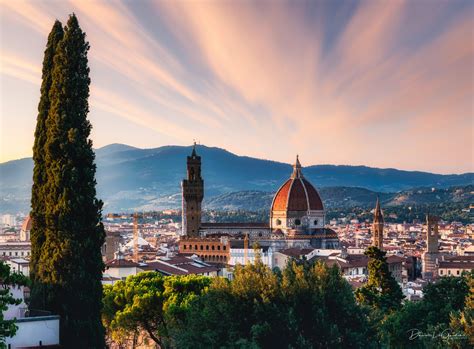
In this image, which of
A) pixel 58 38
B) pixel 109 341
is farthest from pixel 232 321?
pixel 109 341

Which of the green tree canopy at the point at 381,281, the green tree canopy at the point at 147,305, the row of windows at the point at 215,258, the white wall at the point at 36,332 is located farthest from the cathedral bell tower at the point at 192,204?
the white wall at the point at 36,332

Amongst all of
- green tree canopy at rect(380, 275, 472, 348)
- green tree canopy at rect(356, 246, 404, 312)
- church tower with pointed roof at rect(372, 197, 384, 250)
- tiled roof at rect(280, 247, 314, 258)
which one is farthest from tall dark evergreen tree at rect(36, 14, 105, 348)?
Answer: church tower with pointed roof at rect(372, 197, 384, 250)

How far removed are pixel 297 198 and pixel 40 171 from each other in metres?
59.9

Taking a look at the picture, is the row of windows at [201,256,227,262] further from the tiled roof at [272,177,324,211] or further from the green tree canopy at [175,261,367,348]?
the green tree canopy at [175,261,367,348]

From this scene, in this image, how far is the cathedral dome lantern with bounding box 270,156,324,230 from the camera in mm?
76375

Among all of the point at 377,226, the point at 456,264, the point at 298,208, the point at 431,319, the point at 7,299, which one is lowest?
the point at 456,264

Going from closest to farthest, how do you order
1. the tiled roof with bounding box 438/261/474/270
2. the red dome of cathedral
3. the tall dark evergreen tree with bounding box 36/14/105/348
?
the tall dark evergreen tree with bounding box 36/14/105/348 → the tiled roof with bounding box 438/261/474/270 → the red dome of cathedral

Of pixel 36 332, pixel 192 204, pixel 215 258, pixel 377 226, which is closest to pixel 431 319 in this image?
pixel 36 332

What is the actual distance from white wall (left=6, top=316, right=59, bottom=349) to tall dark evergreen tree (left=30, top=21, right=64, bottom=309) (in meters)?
0.59

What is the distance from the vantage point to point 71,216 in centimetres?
1728

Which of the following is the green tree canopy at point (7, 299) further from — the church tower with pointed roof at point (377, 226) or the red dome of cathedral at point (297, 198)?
the church tower with pointed roof at point (377, 226)

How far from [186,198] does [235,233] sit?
5876 millimetres

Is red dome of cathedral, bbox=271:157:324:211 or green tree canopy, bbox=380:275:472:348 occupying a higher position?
red dome of cathedral, bbox=271:157:324:211

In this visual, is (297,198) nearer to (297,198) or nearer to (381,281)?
(297,198)
